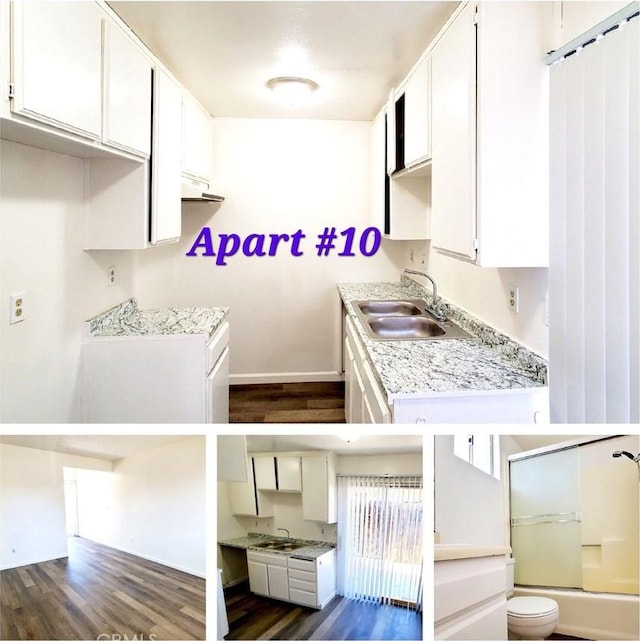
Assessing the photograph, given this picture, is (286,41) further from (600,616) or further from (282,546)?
(600,616)

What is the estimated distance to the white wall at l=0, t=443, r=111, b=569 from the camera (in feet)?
4.06

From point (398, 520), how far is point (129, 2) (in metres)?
2.14

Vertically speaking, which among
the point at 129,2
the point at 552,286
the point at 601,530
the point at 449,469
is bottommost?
the point at 601,530

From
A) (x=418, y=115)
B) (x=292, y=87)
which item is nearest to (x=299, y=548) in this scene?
(x=418, y=115)

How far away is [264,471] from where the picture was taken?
3.82ft

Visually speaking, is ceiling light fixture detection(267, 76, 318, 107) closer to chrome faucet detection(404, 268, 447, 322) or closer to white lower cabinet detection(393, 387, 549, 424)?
chrome faucet detection(404, 268, 447, 322)

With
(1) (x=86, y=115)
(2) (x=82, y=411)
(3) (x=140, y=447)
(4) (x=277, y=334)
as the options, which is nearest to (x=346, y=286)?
(4) (x=277, y=334)

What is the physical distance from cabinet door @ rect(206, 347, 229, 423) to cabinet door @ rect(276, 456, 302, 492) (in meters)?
1.58

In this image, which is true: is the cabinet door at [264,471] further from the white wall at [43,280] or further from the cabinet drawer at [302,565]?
the white wall at [43,280]

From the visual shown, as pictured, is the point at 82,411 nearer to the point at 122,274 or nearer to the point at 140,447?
the point at 122,274

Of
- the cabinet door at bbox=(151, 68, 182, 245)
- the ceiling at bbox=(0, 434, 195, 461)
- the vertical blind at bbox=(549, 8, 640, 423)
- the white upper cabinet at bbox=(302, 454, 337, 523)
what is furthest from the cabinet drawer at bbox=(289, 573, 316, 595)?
the cabinet door at bbox=(151, 68, 182, 245)

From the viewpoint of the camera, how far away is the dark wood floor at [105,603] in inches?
46.4

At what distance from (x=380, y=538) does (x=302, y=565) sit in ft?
0.56

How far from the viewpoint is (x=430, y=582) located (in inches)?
45.0
